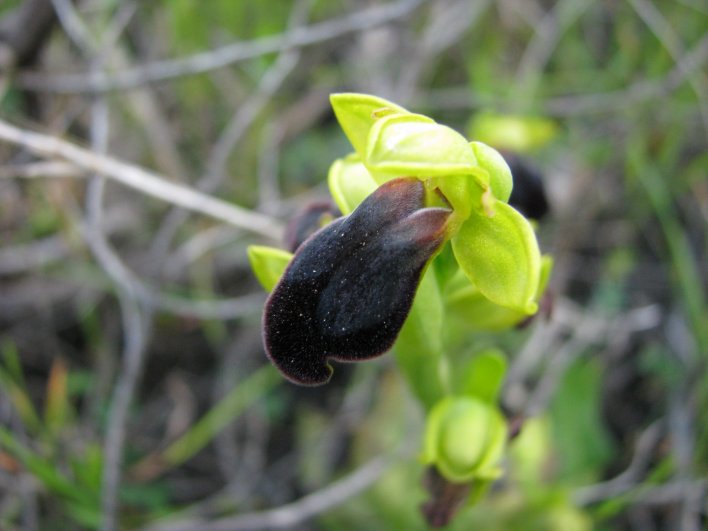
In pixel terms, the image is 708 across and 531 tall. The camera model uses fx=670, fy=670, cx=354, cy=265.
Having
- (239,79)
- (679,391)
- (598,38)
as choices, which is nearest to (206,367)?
(239,79)

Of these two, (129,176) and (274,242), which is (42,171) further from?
(274,242)

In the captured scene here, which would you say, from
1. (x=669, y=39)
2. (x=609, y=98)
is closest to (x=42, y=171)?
(x=609, y=98)

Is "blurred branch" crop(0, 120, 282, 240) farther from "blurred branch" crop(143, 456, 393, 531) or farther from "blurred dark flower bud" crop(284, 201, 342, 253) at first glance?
"blurred branch" crop(143, 456, 393, 531)

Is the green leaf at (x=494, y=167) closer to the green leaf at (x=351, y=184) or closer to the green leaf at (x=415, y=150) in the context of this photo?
the green leaf at (x=415, y=150)

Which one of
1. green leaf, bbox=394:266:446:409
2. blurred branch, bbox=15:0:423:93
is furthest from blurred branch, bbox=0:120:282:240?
green leaf, bbox=394:266:446:409

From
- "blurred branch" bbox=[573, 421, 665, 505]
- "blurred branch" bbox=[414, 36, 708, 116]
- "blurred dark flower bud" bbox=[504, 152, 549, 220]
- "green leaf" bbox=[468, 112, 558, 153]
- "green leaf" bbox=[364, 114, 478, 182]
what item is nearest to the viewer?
"green leaf" bbox=[364, 114, 478, 182]

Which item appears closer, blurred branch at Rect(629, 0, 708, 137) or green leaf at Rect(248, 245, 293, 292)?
green leaf at Rect(248, 245, 293, 292)
